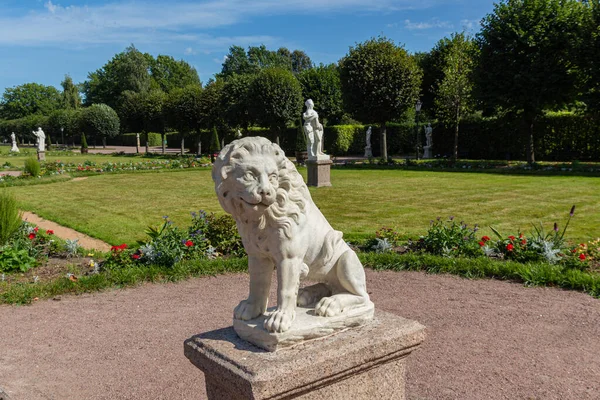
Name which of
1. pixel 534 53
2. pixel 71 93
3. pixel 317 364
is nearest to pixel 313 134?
pixel 534 53

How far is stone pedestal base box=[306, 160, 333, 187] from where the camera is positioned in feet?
56.2

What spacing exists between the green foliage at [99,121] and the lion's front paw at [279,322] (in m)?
51.9

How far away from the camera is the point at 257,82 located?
32344 millimetres

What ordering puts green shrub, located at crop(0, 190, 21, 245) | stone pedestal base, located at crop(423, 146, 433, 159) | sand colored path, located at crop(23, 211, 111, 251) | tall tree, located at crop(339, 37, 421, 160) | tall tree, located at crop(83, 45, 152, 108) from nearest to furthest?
green shrub, located at crop(0, 190, 21, 245), sand colored path, located at crop(23, 211, 111, 251), tall tree, located at crop(339, 37, 421, 160), stone pedestal base, located at crop(423, 146, 433, 159), tall tree, located at crop(83, 45, 152, 108)

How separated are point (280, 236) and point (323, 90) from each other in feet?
125

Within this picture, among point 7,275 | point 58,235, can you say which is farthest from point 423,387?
point 58,235

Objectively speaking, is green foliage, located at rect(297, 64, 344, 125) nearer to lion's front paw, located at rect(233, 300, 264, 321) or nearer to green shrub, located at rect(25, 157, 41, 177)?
green shrub, located at rect(25, 157, 41, 177)

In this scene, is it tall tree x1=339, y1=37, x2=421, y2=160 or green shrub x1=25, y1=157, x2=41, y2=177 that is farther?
tall tree x1=339, y1=37, x2=421, y2=160

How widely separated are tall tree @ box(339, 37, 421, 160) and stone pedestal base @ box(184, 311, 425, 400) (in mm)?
24284

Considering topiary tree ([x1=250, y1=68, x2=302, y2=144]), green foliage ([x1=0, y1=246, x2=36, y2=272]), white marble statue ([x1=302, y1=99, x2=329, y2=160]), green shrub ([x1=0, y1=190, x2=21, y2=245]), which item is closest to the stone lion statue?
green foliage ([x1=0, y1=246, x2=36, y2=272])

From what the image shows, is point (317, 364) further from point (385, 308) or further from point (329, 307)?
point (385, 308)

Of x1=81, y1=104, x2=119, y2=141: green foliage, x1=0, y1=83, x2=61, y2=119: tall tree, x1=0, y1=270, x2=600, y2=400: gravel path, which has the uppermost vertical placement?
x1=0, y1=83, x2=61, y2=119: tall tree

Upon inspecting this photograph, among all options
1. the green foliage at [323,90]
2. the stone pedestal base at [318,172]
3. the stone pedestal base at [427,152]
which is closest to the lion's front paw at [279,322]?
the stone pedestal base at [318,172]

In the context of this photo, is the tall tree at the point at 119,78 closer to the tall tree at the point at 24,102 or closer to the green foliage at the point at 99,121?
the tall tree at the point at 24,102
